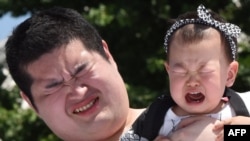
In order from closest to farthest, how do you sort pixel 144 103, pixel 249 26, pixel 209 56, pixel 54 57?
pixel 209 56, pixel 54 57, pixel 144 103, pixel 249 26

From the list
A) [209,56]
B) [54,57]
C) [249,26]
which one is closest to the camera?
[209,56]

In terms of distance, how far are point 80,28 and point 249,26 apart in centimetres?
355

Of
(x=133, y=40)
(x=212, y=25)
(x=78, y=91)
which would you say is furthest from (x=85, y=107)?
(x=133, y=40)

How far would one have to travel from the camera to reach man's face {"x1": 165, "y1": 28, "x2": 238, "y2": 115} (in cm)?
240

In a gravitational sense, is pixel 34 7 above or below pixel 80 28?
below

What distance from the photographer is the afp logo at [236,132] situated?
234cm

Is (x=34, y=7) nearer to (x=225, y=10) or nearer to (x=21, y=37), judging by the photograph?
(x=225, y=10)

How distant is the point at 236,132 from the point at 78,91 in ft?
2.20

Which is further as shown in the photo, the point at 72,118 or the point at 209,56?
the point at 72,118

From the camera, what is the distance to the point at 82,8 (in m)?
6.45

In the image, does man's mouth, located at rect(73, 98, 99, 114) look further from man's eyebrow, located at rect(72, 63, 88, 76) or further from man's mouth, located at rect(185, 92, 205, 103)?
man's mouth, located at rect(185, 92, 205, 103)

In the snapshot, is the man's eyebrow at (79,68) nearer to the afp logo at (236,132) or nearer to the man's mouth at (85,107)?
the man's mouth at (85,107)

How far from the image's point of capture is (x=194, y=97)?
2.43 meters

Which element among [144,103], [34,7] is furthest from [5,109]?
[144,103]
